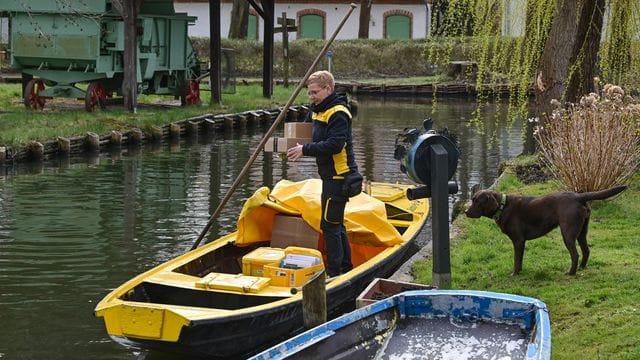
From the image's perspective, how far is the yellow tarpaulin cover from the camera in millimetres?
10352

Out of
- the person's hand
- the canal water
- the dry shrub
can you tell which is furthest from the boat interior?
the dry shrub

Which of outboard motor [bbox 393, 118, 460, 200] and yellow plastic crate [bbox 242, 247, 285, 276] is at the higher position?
outboard motor [bbox 393, 118, 460, 200]

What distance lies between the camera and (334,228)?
9320 mm

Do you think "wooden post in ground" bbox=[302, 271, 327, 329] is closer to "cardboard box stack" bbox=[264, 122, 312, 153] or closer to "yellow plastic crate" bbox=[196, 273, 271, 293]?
"yellow plastic crate" bbox=[196, 273, 271, 293]

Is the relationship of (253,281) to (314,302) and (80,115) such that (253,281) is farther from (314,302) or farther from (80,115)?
(80,115)

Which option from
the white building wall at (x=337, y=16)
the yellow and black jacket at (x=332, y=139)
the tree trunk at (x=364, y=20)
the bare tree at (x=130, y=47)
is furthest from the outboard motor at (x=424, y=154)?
the white building wall at (x=337, y=16)

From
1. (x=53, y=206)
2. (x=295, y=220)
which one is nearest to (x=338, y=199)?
(x=295, y=220)

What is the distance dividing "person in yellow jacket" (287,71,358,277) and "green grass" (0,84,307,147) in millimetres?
11520

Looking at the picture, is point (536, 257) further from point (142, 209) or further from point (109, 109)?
point (109, 109)

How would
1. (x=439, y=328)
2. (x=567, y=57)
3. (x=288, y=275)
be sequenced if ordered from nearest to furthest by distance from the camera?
(x=439, y=328) < (x=288, y=275) < (x=567, y=57)

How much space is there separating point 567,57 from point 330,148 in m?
6.57

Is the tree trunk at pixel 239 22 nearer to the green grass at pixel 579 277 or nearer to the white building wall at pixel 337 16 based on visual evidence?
the white building wall at pixel 337 16

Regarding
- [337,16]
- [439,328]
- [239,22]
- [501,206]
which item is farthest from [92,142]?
[337,16]

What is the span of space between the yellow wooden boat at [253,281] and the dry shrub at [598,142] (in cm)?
185
